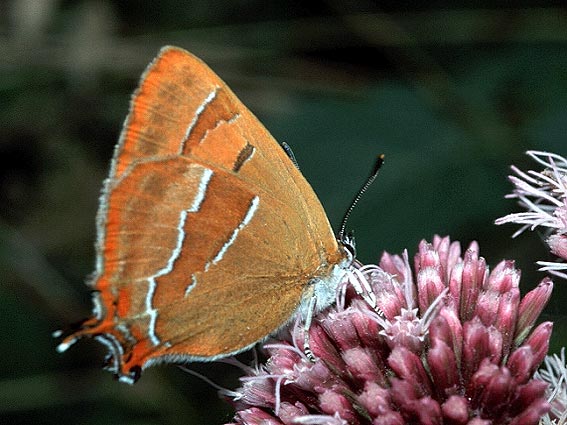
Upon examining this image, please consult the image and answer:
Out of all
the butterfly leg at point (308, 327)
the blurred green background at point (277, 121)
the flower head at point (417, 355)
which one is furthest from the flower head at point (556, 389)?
the blurred green background at point (277, 121)

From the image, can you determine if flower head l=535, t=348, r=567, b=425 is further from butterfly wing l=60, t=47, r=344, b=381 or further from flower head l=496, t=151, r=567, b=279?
butterfly wing l=60, t=47, r=344, b=381

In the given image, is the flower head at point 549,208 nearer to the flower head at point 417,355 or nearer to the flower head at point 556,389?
the flower head at point 417,355

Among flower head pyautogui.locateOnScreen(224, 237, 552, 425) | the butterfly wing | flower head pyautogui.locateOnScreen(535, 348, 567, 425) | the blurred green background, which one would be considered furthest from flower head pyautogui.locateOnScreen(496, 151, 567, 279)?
the blurred green background

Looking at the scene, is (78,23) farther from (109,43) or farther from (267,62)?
(267,62)

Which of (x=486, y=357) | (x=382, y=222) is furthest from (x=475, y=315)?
(x=382, y=222)

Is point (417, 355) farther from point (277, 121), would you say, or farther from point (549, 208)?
point (277, 121)

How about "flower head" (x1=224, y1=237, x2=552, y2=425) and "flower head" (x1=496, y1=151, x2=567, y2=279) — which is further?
"flower head" (x1=496, y1=151, x2=567, y2=279)
